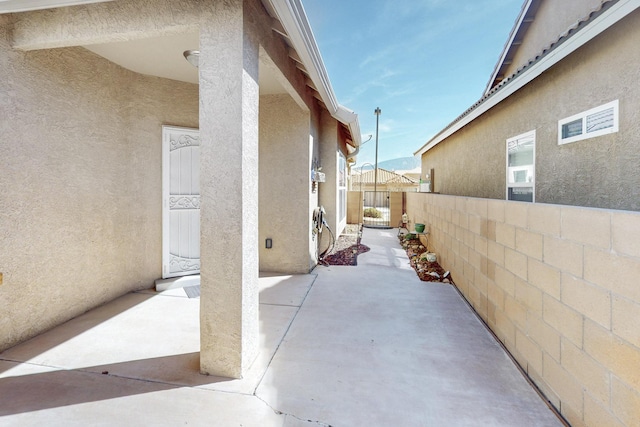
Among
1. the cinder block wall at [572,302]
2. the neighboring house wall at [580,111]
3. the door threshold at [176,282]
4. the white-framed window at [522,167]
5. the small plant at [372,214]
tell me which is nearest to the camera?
the cinder block wall at [572,302]

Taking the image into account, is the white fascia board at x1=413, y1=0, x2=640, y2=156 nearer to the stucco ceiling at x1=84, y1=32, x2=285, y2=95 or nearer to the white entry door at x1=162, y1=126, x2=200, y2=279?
the stucco ceiling at x1=84, y1=32, x2=285, y2=95

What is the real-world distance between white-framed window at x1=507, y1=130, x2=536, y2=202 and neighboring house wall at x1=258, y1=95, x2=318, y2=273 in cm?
389

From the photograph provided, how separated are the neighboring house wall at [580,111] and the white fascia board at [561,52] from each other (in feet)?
0.74

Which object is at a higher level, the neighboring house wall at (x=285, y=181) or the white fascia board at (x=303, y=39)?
the white fascia board at (x=303, y=39)

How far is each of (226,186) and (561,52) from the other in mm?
4454

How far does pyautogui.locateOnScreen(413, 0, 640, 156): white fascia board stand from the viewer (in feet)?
8.98

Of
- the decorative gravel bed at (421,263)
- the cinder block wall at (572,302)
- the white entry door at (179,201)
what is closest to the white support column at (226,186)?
the cinder block wall at (572,302)

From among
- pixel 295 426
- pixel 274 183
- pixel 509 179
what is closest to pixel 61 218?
pixel 274 183

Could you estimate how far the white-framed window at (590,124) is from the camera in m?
3.26

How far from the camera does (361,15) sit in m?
9.46

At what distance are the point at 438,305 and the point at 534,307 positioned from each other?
1.94 m

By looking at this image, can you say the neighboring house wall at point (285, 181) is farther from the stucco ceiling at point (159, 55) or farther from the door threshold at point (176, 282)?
the door threshold at point (176, 282)

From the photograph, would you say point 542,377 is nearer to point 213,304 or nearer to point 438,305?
point 438,305

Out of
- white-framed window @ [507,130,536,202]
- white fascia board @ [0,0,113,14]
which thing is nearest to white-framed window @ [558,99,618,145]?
white-framed window @ [507,130,536,202]
